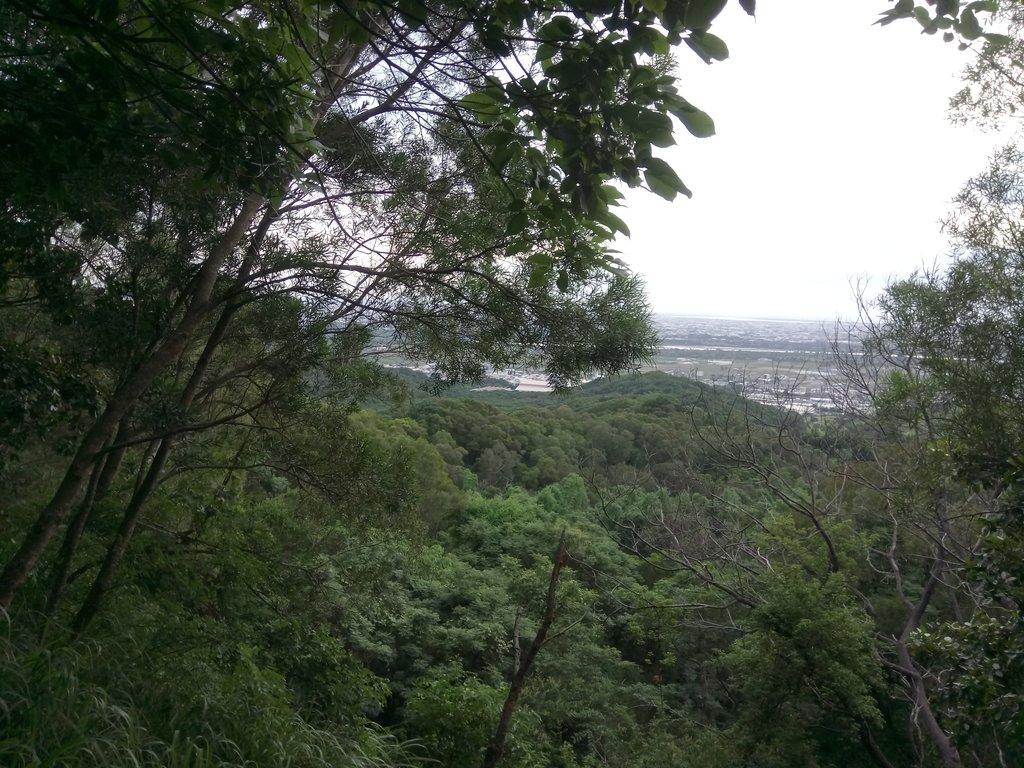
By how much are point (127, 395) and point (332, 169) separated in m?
1.80

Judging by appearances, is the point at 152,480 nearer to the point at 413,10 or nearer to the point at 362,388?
the point at 362,388

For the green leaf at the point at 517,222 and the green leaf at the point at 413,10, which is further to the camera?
the green leaf at the point at 517,222

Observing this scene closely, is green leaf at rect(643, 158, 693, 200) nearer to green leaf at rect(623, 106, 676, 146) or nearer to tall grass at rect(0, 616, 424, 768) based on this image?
→ green leaf at rect(623, 106, 676, 146)

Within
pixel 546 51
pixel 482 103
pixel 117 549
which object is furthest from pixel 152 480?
pixel 546 51

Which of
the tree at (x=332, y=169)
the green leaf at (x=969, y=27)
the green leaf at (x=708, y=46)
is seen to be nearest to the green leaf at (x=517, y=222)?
the tree at (x=332, y=169)

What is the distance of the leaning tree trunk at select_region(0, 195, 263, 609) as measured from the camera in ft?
13.3

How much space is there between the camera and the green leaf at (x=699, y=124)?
60.1 inches

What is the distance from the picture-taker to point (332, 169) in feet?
A: 13.1

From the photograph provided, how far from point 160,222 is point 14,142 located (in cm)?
212

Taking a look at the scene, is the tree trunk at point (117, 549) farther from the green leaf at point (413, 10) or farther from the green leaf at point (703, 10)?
the green leaf at point (703, 10)

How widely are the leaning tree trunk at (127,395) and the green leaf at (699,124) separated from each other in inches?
129

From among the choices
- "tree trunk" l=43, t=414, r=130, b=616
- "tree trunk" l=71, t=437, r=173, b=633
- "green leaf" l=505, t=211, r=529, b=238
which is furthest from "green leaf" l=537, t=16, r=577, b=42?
"tree trunk" l=71, t=437, r=173, b=633

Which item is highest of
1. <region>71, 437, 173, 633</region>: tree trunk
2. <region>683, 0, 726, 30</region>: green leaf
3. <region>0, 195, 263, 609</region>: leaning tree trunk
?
<region>683, 0, 726, 30</region>: green leaf

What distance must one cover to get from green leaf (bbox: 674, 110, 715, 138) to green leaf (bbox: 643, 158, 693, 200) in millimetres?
98
